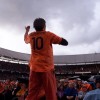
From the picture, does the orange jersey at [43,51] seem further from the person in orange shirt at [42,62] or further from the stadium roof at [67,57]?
the stadium roof at [67,57]

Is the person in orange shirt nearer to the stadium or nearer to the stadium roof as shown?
the stadium

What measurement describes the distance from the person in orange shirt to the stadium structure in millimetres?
44923

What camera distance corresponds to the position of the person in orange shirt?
18.8 ft

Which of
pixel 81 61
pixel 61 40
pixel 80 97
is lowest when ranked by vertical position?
pixel 80 97

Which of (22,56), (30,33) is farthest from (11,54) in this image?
(30,33)

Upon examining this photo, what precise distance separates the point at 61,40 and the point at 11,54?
1879 inches

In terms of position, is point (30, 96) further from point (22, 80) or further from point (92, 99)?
point (22, 80)

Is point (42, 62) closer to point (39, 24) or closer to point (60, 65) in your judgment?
point (39, 24)

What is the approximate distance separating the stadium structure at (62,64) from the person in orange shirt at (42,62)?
4492cm

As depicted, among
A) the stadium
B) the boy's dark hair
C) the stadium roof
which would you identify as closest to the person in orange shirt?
the boy's dark hair

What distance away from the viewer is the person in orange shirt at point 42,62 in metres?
5.72

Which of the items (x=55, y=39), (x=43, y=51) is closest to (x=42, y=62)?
(x=43, y=51)

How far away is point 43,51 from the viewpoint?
5.80 meters

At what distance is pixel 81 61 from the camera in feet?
180
